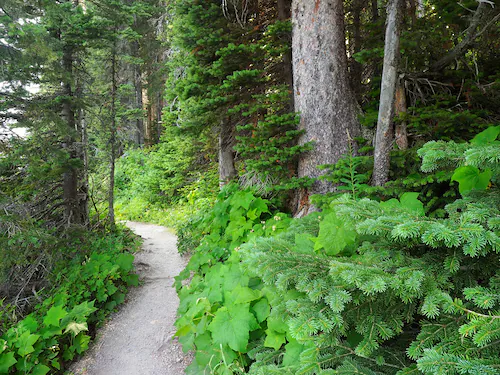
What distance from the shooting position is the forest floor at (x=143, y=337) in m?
3.96

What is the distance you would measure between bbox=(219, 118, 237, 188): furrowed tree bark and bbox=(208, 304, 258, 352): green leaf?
15.4ft

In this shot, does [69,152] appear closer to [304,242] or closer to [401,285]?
[304,242]

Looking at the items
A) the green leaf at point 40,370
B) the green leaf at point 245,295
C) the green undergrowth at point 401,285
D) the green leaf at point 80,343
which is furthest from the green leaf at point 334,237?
the green leaf at point 80,343

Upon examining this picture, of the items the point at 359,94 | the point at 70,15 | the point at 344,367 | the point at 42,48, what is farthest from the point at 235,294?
the point at 70,15

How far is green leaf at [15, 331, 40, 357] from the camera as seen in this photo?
12.2 feet

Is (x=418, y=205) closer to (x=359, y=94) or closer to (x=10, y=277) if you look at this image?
(x=359, y=94)

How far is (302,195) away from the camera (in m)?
4.70

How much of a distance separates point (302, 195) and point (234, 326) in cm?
254

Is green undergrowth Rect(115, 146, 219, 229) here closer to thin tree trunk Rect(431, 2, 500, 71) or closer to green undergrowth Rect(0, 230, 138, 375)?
green undergrowth Rect(0, 230, 138, 375)

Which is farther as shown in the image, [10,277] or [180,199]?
[180,199]

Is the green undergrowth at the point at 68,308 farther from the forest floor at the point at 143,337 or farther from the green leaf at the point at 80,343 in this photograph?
the forest floor at the point at 143,337

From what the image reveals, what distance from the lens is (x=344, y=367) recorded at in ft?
5.01

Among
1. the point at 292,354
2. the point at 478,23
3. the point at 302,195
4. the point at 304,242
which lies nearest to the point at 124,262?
the point at 302,195

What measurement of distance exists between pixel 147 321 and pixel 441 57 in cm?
617
